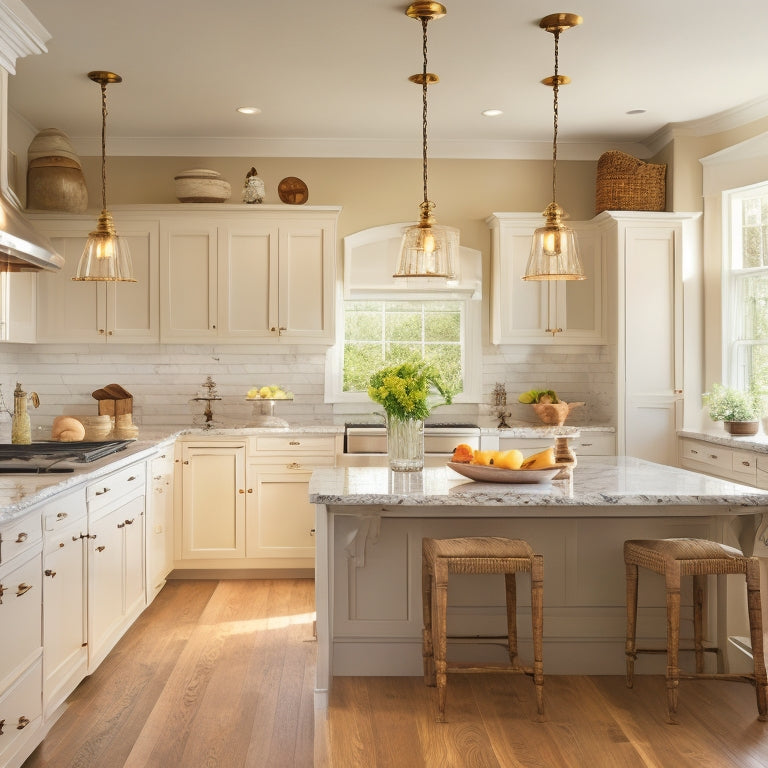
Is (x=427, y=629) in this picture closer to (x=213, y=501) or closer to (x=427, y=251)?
(x=427, y=251)

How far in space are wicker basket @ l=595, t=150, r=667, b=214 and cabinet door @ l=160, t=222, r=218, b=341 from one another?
2725mm

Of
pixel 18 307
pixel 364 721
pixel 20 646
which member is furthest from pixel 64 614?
pixel 18 307

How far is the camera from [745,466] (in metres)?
4.74

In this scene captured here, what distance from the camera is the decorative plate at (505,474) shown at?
Result: 10.9ft

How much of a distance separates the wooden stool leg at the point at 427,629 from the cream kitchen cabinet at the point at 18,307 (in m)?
2.97

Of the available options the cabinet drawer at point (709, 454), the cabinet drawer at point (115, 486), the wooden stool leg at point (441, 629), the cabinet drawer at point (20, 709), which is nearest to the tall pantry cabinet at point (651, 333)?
the cabinet drawer at point (709, 454)

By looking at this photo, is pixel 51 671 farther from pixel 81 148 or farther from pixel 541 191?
pixel 541 191

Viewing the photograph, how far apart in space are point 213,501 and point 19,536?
2850 mm

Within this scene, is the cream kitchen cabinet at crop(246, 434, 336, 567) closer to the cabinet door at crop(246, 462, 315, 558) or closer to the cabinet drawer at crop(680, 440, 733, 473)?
the cabinet door at crop(246, 462, 315, 558)

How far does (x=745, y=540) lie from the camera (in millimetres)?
3445

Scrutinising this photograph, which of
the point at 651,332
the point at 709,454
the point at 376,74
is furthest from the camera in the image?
the point at 651,332

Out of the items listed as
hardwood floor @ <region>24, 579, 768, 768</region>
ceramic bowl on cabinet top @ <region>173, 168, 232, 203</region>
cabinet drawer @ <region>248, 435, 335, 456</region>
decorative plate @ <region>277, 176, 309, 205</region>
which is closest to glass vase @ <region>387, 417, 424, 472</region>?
hardwood floor @ <region>24, 579, 768, 768</region>

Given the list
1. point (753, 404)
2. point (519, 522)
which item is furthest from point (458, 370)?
point (519, 522)

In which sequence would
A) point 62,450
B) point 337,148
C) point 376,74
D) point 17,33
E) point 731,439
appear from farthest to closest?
point 337,148 → point 731,439 → point 376,74 → point 62,450 → point 17,33
